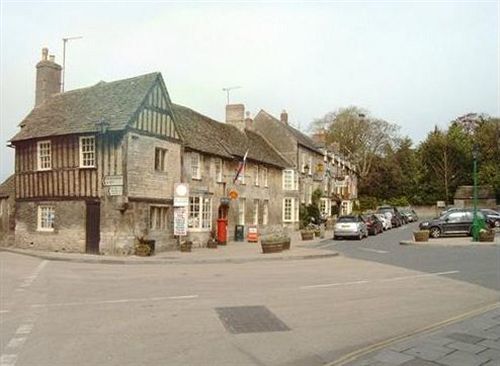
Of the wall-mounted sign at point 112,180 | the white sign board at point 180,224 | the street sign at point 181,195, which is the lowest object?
the white sign board at point 180,224

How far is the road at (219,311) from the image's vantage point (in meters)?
7.81

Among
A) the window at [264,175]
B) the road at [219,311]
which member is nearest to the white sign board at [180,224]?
the road at [219,311]

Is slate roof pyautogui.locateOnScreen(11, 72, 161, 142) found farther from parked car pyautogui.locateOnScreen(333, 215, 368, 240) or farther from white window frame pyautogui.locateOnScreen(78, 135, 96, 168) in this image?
parked car pyautogui.locateOnScreen(333, 215, 368, 240)

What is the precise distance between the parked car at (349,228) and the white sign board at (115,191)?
1643 cm

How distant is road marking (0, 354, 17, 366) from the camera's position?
7262mm

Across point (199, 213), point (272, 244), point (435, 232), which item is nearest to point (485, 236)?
point (435, 232)

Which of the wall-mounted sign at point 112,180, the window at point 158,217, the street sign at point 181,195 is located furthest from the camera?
the street sign at point 181,195

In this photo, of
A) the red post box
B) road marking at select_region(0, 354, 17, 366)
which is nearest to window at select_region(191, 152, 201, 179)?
the red post box

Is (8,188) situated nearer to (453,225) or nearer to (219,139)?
(219,139)

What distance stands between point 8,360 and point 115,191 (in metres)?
18.2

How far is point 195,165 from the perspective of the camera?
3125cm

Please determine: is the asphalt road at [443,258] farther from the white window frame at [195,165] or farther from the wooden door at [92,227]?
the wooden door at [92,227]

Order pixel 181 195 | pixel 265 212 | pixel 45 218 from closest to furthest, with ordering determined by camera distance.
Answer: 1. pixel 181 195
2. pixel 45 218
3. pixel 265 212

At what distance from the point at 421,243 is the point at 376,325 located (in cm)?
2222
